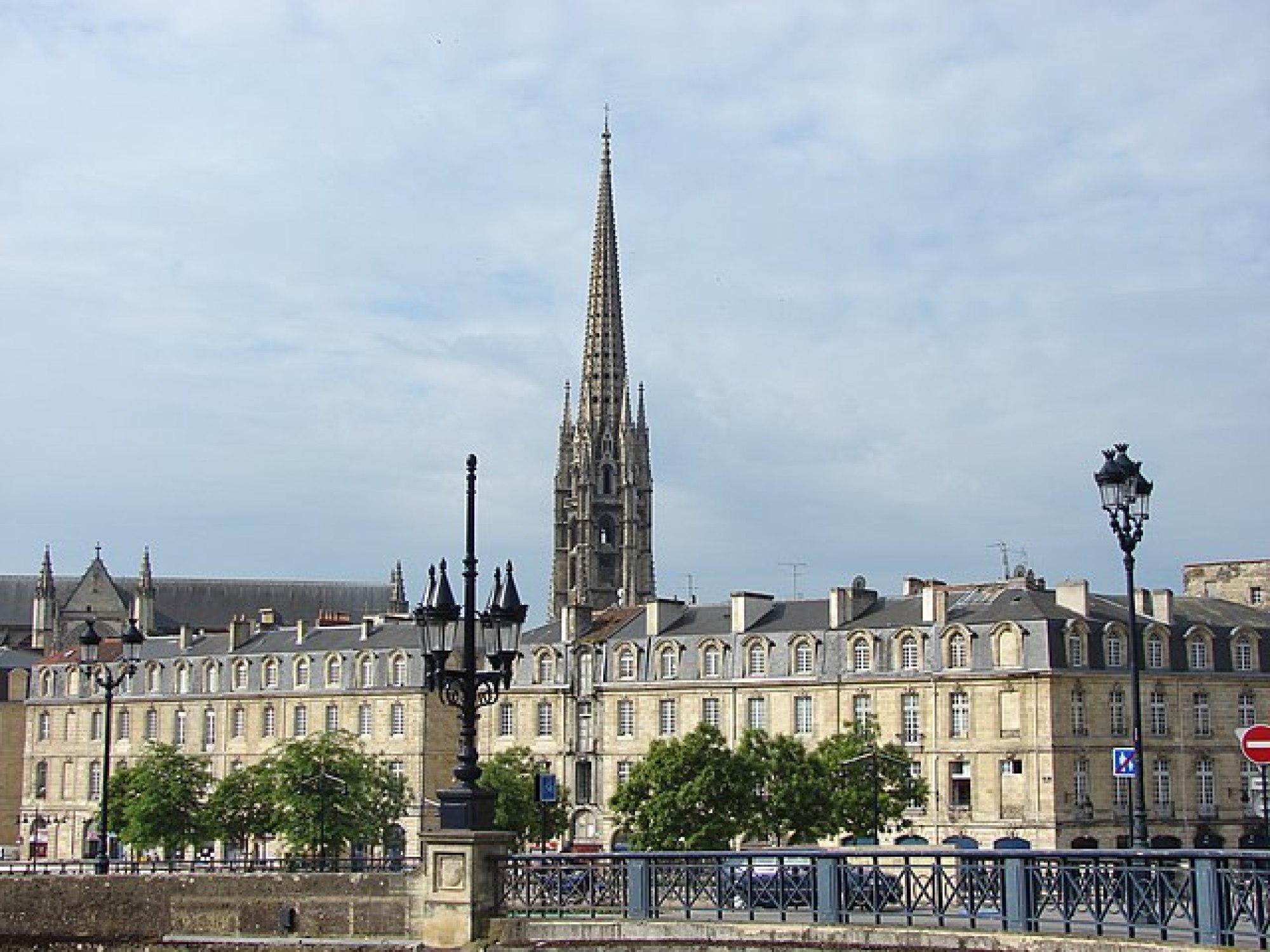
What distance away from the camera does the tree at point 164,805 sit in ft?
233

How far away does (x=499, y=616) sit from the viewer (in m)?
28.5

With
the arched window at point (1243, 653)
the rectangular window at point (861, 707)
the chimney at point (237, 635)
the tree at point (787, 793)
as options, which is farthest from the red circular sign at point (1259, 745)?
the chimney at point (237, 635)

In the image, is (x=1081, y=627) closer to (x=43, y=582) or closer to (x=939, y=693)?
(x=939, y=693)

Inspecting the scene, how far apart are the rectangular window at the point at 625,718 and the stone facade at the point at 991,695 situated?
69 millimetres

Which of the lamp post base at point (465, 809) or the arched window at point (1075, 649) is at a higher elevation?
the arched window at point (1075, 649)

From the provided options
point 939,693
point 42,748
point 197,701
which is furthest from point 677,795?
point 42,748

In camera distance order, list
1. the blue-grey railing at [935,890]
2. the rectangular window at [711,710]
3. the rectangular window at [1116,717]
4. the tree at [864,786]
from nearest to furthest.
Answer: the blue-grey railing at [935,890] → the tree at [864,786] → the rectangular window at [1116,717] → the rectangular window at [711,710]

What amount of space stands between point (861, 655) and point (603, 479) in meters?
79.3

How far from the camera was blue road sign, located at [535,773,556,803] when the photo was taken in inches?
2549

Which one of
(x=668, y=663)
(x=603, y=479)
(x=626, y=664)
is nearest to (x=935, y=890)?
(x=668, y=663)

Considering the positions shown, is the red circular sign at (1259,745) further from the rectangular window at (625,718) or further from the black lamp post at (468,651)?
the rectangular window at (625,718)

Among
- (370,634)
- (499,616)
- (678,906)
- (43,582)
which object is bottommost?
(678,906)

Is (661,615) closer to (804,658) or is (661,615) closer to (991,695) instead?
(804,658)

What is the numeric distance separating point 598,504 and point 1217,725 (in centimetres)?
8182
